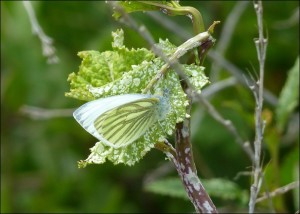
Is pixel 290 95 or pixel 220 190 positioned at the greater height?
pixel 290 95

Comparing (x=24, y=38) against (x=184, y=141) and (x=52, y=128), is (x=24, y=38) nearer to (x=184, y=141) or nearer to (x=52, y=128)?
(x=52, y=128)

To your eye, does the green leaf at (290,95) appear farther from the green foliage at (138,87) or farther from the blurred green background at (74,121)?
the green foliage at (138,87)

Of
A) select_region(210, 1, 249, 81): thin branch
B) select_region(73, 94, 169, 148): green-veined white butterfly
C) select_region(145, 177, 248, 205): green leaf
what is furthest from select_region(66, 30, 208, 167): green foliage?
select_region(210, 1, 249, 81): thin branch

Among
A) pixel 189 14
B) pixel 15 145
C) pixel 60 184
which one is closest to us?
pixel 189 14

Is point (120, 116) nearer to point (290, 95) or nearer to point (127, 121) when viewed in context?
point (127, 121)

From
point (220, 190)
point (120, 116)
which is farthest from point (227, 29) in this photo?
point (120, 116)

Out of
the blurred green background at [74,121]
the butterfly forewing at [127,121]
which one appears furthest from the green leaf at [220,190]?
the butterfly forewing at [127,121]

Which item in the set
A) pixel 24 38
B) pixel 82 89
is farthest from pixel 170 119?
pixel 24 38
